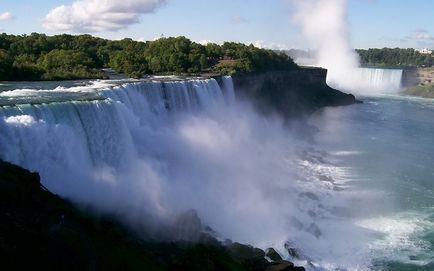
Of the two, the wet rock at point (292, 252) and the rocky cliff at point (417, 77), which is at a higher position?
the wet rock at point (292, 252)

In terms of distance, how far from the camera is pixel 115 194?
16828mm

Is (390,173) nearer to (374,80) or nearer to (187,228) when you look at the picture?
(187,228)

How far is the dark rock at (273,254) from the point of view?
16219 millimetres

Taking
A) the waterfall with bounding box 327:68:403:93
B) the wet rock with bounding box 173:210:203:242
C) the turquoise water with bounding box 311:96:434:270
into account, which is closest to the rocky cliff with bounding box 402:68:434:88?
the waterfall with bounding box 327:68:403:93

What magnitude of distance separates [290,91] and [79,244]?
1868 inches

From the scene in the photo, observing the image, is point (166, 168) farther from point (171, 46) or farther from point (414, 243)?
point (171, 46)

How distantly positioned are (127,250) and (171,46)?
39354 mm

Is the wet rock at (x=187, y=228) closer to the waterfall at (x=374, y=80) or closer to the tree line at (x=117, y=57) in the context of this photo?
the tree line at (x=117, y=57)

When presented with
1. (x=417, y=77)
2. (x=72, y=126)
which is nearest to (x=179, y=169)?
(x=72, y=126)

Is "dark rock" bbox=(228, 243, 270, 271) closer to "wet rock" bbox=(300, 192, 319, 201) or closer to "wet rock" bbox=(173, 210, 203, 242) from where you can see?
"wet rock" bbox=(173, 210, 203, 242)

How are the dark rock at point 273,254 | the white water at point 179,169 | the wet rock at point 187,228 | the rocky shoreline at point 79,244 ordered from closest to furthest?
the rocky shoreline at point 79,244 < the white water at point 179,169 < the wet rock at point 187,228 < the dark rock at point 273,254

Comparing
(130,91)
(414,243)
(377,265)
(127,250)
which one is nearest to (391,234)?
(414,243)

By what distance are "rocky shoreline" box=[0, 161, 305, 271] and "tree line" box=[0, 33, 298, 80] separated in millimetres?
16590

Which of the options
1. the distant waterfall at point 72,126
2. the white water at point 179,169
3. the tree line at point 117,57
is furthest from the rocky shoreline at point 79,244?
the tree line at point 117,57
